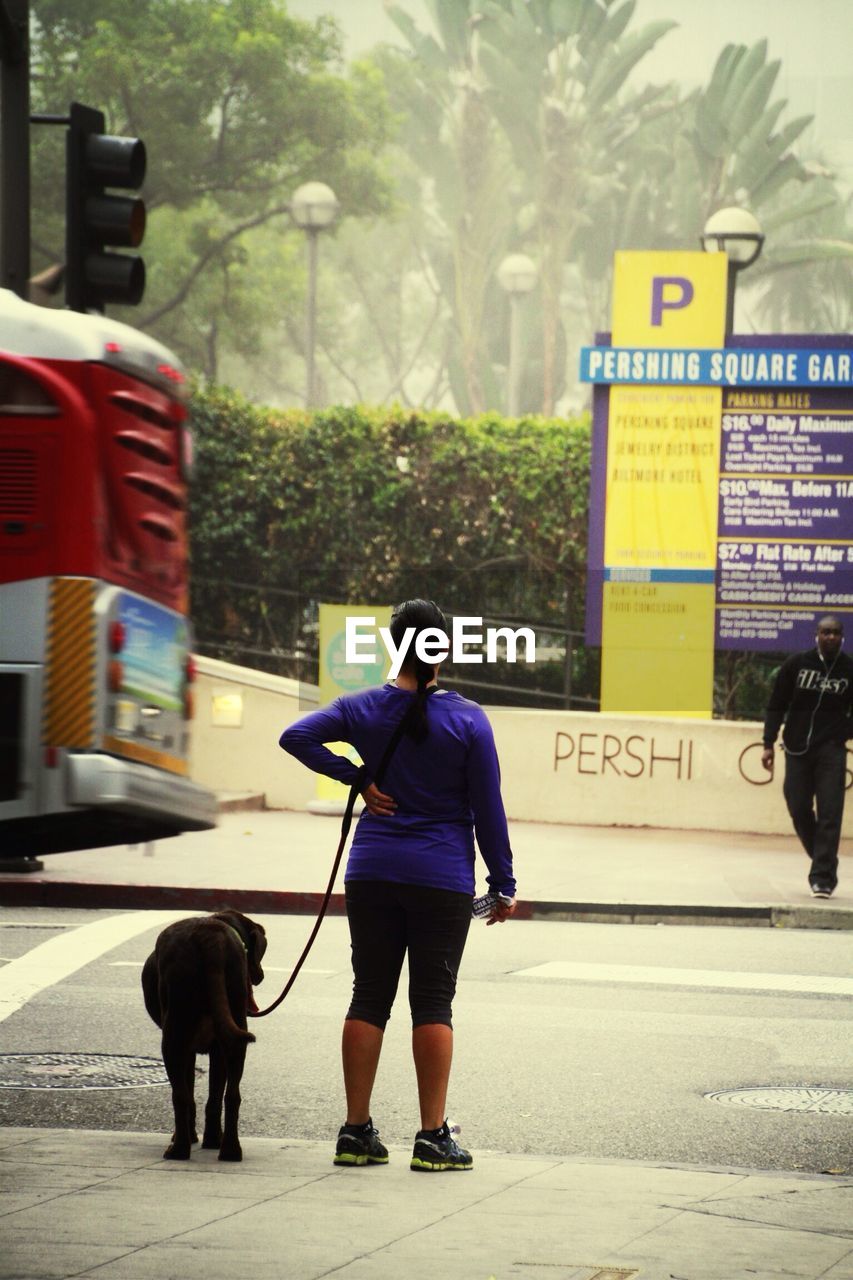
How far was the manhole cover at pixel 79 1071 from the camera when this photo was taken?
26.6 ft

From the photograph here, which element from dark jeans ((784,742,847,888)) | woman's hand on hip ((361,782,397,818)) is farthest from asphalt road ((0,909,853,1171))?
dark jeans ((784,742,847,888))

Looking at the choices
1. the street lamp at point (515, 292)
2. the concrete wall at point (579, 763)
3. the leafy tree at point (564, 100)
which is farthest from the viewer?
the street lamp at point (515, 292)

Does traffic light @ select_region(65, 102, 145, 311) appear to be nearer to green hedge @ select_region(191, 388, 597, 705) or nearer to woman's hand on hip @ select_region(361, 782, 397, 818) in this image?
woman's hand on hip @ select_region(361, 782, 397, 818)

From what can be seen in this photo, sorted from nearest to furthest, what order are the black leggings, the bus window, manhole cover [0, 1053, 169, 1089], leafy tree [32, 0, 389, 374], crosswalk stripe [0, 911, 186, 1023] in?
the black leggings → the bus window → manhole cover [0, 1053, 169, 1089] → crosswalk stripe [0, 911, 186, 1023] → leafy tree [32, 0, 389, 374]

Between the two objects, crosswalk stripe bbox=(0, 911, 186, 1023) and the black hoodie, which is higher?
the black hoodie

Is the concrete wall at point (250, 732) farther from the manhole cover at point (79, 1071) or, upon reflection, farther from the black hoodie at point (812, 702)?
the manhole cover at point (79, 1071)

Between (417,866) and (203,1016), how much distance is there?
875 mm

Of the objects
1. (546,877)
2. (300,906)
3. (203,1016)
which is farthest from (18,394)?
(546,877)

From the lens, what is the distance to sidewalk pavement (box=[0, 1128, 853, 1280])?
5.07m

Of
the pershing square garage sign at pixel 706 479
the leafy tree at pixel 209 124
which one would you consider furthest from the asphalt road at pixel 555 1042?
the leafy tree at pixel 209 124

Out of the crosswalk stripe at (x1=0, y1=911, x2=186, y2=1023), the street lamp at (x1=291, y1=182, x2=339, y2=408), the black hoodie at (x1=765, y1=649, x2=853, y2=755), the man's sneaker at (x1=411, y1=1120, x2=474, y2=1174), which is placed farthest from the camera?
the street lamp at (x1=291, y1=182, x2=339, y2=408)

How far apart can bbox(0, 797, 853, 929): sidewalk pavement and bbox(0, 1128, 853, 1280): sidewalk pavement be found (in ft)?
16.4

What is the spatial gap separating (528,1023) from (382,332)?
35.3 m

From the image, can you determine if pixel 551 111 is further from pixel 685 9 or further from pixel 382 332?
pixel 382 332
